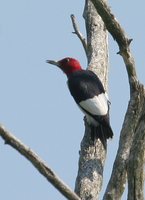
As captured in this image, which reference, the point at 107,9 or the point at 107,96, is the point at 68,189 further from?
the point at 107,96

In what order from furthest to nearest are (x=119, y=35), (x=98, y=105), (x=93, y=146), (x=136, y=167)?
(x=98, y=105)
(x=93, y=146)
(x=119, y=35)
(x=136, y=167)

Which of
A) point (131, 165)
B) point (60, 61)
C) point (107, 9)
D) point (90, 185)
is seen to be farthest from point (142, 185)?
point (60, 61)

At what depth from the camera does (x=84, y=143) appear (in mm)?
6875

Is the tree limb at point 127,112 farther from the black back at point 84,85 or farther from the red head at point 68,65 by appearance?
the red head at point 68,65

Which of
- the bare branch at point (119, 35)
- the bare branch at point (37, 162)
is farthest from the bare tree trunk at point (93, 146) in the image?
the bare branch at point (37, 162)

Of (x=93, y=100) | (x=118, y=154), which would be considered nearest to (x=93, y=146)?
(x=118, y=154)

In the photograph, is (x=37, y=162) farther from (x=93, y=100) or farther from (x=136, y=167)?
(x=93, y=100)

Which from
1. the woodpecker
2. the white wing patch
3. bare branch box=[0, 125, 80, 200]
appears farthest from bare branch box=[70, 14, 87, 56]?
bare branch box=[0, 125, 80, 200]

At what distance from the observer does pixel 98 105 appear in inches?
316

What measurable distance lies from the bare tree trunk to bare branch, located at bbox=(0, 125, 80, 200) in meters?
1.36

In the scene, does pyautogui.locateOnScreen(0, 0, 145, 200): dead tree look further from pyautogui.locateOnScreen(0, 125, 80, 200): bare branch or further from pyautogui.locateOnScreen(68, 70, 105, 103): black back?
pyautogui.locateOnScreen(68, 70, 105, 103): black back

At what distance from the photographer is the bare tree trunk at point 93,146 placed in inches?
239

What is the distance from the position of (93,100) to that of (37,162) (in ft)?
12.2

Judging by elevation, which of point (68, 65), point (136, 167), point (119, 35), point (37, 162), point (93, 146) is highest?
point (119, 35)
